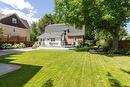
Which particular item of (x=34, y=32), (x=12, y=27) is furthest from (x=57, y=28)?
(x=12, y=27)

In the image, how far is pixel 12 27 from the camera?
53.8m

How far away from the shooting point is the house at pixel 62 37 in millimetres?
62500

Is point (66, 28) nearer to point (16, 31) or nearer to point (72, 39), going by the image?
point (72, 39)

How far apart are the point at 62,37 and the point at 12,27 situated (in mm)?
17611

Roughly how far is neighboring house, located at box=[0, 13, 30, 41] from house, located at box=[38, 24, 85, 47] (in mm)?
7653

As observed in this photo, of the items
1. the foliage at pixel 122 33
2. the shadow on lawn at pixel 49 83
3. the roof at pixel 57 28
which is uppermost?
the roof at pixel 57 28

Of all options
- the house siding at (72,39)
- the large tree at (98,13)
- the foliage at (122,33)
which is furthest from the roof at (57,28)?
the large tree at (98,13)

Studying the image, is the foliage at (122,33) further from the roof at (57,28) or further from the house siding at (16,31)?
the house siding at (16,31)

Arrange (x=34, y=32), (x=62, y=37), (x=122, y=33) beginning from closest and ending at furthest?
(x=122, y=33)
(x=62, y=37)
(x=34, y=32)

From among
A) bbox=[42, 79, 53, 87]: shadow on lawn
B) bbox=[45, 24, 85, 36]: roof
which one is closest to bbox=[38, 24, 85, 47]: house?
bbox=[45, 24, 85, 36]: roof

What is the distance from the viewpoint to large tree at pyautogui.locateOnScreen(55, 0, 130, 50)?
2808 cm

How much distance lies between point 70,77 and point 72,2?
22305mm

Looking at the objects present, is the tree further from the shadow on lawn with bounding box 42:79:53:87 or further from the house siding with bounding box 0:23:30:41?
the shadow on lawn with bounding box 42:79:53:87

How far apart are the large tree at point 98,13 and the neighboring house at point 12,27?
74.8ft
